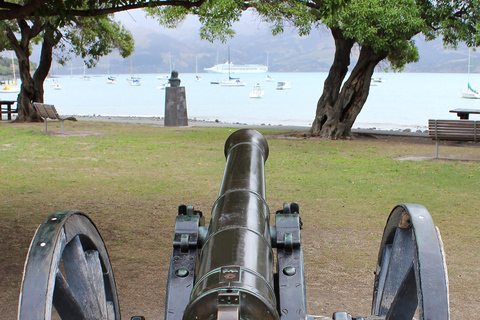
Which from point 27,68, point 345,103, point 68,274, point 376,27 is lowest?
Answer: point 68,274

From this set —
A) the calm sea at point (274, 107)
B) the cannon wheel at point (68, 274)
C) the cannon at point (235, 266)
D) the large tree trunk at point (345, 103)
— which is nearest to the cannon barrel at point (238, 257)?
the cannon at point (235, 266)

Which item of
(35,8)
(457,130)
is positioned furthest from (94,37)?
(35,8)

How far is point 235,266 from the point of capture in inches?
88.2

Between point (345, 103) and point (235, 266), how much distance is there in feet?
49.5

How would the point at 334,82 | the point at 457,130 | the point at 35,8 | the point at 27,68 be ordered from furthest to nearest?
the point at 27,68
the point at 334,82
the point at 457,130
the point at 35,8

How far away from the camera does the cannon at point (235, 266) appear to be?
7.25ft

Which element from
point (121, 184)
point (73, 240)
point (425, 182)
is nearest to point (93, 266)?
point (73, 240)

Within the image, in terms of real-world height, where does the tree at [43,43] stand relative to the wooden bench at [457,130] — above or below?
above

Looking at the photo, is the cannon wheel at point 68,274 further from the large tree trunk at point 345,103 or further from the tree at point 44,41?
the tree at point 44,41

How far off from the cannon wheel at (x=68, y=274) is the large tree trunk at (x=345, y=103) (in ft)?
Result: 45.8

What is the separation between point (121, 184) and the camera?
30.1 feet

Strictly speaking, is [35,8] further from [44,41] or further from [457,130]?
[44,41]

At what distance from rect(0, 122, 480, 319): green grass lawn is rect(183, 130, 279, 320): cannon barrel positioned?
69.2 inches

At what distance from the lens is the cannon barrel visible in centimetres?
212
